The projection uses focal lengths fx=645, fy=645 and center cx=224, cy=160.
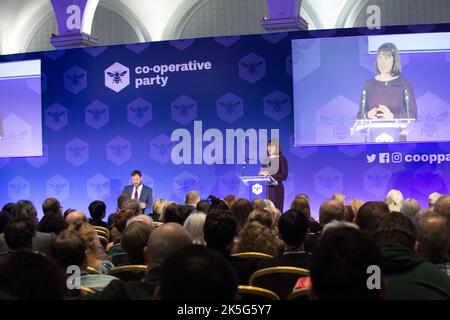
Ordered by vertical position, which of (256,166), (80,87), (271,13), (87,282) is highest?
(271,13)

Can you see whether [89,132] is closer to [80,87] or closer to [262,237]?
[80,87]

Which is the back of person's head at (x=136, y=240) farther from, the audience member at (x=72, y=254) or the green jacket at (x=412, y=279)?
the green jacket at (x=412, y=279)

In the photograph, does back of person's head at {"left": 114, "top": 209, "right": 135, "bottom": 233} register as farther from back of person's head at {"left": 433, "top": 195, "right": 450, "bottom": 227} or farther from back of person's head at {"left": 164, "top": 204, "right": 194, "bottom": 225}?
back of person's head at {"left": 433, "top": 195, "right": 450, "bottom": 227}

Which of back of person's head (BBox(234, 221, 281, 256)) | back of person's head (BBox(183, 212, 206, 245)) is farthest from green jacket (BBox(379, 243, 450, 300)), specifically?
back of person's head (BBox(183, 212, 206, 245))

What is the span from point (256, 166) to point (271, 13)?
7.44ft

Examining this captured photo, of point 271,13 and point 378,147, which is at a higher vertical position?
point 271,13

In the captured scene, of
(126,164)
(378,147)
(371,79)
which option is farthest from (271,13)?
(126,164)

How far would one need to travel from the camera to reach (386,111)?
888cm

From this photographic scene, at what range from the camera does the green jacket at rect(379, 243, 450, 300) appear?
2.14 metres

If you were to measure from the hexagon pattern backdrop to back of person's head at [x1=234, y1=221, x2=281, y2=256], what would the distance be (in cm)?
556

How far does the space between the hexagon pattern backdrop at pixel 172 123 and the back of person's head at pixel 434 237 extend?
6.16 metres

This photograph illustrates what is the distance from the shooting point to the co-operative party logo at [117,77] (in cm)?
1012

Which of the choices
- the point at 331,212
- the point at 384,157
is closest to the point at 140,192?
the point at 384,157

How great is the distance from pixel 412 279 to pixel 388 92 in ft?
23.1
